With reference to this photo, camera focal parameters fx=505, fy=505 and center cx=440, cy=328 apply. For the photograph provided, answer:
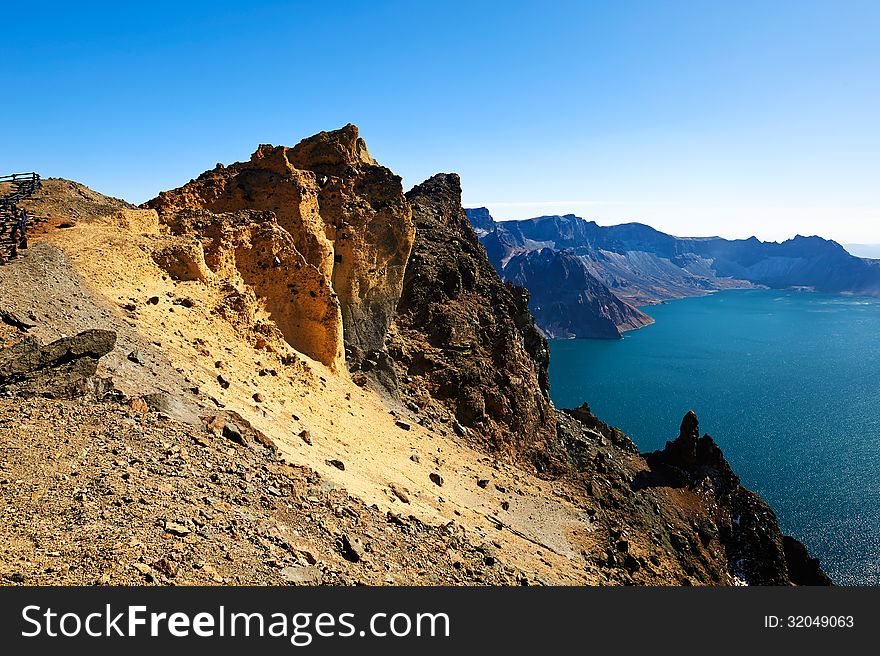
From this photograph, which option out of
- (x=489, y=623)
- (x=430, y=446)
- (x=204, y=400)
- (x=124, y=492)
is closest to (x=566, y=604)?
(x=489, y=623)

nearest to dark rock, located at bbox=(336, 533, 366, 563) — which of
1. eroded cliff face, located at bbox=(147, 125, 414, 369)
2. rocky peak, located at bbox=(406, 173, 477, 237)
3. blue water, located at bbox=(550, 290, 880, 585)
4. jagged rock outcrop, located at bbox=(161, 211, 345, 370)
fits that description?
jagged rock outcrop, located at bbox=(161, 211, 345, 370)

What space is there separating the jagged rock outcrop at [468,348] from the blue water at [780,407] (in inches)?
1379

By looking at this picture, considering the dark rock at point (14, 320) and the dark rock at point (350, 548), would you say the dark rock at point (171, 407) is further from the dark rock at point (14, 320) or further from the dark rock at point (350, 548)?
the dark rock at point (14, 320)

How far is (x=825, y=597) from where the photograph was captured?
11461 mm

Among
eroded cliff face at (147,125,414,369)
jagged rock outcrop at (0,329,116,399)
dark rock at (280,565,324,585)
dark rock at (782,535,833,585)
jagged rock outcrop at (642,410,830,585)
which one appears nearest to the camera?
dark rock at (280,565,324,585)

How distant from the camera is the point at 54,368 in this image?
13016mm

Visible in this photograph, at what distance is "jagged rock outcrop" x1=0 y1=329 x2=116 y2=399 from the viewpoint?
40.3ft

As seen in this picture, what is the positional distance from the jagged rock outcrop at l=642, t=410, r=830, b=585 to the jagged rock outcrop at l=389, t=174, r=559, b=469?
12858mm

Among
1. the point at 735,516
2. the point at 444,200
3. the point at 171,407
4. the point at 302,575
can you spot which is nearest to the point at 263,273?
the point at 171,407

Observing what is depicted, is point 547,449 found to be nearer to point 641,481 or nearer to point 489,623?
point 641,481

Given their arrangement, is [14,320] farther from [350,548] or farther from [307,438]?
[350,548]

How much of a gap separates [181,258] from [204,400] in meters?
10.1

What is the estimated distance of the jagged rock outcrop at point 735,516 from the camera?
Answer: 129 ft

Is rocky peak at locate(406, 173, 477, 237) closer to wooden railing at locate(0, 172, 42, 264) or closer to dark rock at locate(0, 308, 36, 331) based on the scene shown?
wooden railing at locate(0, 172, 42, 264)
